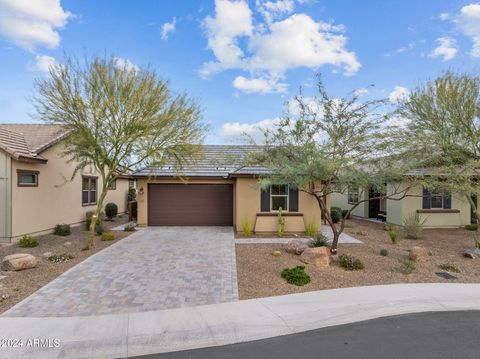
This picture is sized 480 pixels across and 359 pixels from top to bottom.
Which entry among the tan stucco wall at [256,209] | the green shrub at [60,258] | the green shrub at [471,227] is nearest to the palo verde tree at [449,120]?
the green shrub at [471,227]

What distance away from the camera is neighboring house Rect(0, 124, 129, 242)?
11.2m

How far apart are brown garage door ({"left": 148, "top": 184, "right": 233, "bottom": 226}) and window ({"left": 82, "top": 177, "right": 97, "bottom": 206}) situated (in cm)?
422

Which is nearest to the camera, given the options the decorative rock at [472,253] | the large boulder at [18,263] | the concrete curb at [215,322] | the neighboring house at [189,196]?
the concrete curb at [215,322]

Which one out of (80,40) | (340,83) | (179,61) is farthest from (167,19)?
(340,83)

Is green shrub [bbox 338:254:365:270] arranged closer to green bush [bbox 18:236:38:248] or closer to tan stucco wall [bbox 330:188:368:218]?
green bush [bbox 18:236:38:248]

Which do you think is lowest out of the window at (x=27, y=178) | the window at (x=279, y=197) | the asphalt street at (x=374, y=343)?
the asphalt street at (x=374, y=343)

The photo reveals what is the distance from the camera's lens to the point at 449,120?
Result: 38.0 ft

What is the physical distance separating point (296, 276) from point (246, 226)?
6.40m

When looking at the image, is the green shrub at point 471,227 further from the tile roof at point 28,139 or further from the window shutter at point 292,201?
the tile roof at point 28,139

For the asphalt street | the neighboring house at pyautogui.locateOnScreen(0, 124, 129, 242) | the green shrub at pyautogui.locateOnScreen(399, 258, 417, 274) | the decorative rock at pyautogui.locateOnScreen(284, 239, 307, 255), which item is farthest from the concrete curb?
the neighboring house at pyautogui.locateOnScreen(0, 124, 129, 242)

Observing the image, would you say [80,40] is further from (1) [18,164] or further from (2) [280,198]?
(2) [280,198]

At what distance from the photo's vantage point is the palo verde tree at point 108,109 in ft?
33.8

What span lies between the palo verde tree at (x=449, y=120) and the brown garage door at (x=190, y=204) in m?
9.64

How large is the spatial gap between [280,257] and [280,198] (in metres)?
5.16
